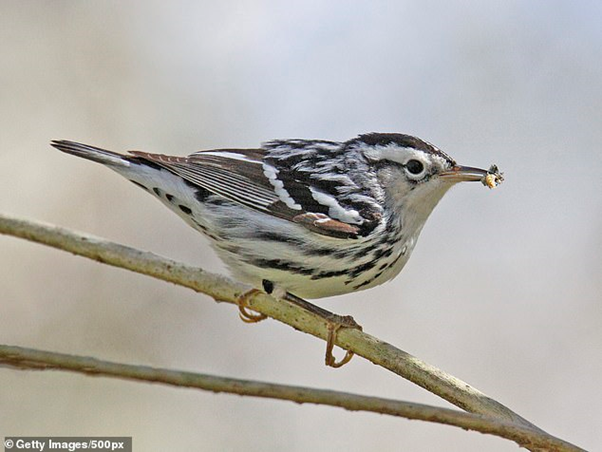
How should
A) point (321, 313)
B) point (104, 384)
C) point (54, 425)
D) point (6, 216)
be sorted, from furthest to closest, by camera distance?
1. point (104, 384)
2. point (54, 425)
3. point (321, 313)
4. point (6, 216)

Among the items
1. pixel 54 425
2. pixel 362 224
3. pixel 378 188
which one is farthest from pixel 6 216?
pixel 54 425

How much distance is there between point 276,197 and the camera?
4633 millimetres

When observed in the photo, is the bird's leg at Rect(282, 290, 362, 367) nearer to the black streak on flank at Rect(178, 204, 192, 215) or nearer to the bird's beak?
the black streak on flank at Rect(178, 204, 192, 215)

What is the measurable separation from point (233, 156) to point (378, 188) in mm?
872

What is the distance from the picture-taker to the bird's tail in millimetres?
4034

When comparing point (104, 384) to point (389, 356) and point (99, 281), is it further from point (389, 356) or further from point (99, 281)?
point (389, 356)

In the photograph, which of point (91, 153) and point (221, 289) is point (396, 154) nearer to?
point (221, 289)

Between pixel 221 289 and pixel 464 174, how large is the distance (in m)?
1.57

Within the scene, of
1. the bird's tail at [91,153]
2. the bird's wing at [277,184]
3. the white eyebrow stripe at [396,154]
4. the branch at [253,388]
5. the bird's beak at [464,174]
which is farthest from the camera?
the white eyebrow stripe at [396,154]

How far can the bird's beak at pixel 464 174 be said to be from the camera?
4.55m

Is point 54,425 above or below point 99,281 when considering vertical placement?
below

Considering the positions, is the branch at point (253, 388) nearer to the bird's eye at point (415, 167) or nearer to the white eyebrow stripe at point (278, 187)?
the white eyebrow stripe at point (278, 187)

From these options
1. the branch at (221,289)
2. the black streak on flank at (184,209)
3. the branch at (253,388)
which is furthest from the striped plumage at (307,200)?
the branch at (253,388)

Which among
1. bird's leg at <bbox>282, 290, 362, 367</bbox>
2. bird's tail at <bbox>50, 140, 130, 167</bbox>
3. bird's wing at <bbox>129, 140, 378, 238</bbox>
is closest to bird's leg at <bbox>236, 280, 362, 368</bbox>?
bird's leg at <bbox>282, 290, 362, 367</bbox>
